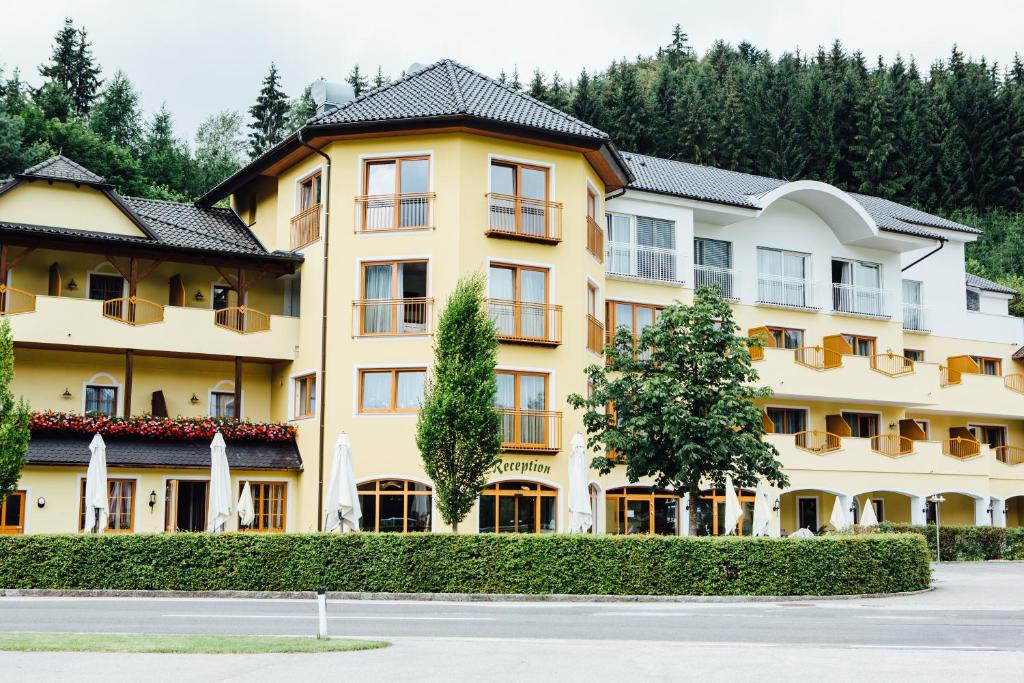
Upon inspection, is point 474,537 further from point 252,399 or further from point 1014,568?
point 1014,568

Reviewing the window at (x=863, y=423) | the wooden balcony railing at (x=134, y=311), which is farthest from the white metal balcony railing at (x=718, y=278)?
the wooden balcony railing at (x=134, y=311)

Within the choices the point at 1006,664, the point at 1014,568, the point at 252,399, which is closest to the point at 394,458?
the point at 252,399

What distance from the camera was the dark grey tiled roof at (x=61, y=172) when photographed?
32812 mm

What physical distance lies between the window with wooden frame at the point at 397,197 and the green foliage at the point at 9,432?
10.1 metres

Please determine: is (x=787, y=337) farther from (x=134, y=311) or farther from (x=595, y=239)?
(x=134, y=311)

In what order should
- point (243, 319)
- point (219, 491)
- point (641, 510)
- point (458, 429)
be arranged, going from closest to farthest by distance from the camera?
point (458, 429) → point (219, 491) → point (243, 319) → point (641, 510)

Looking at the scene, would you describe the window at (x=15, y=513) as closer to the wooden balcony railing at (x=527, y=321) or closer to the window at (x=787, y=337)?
the wooden balcony railing at (x=527, y=321)

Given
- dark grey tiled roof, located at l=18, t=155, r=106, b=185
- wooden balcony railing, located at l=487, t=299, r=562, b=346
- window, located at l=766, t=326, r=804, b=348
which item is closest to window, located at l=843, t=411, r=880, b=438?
window, located at l=766, t=326, r=804, b=348

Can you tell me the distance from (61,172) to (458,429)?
14.8 meters

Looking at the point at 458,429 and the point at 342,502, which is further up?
the point at 458,429

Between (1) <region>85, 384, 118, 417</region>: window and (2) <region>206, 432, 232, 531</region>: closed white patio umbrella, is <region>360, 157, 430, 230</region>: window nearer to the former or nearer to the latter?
(2) <region>206, 432, 232, 531</region>: closed white patio umbrella

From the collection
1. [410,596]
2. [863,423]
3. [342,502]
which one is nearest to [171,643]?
[410,596]

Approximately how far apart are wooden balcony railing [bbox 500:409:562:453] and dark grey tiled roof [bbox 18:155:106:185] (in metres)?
12.8

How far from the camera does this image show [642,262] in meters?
38.0
